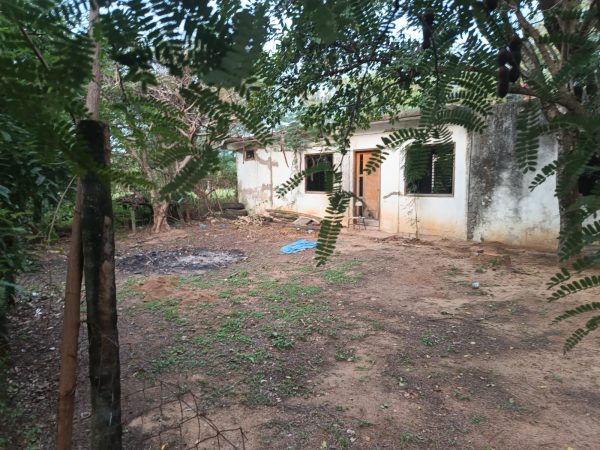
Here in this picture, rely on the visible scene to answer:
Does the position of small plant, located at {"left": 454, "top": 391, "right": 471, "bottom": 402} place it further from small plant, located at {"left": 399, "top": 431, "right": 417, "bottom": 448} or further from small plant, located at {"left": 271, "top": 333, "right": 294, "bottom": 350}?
small plant, located at {"left": 271, "top": 333, "right": 294, "bottom": 350}

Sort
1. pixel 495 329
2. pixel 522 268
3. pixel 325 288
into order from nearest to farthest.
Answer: pixel 495 329 < pixel 325 288 < pixel 522 268

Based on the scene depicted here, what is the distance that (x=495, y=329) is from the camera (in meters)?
4.11

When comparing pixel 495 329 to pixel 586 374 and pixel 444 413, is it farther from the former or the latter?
pixel 444 413

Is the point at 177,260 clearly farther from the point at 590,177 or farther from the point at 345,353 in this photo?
the point at 590,177

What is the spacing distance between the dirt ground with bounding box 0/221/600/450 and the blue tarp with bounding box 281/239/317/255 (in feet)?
5.87

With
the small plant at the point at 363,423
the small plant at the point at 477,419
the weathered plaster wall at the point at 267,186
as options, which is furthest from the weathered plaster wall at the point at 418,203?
the small plant at the point at 363,423

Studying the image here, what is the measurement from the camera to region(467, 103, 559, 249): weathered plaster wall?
716 cm

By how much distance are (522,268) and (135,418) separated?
6006 mm

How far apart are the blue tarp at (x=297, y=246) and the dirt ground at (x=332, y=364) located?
5.87ft

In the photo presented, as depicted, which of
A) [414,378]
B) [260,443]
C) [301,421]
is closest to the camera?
[260,443]

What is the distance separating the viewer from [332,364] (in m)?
3.45

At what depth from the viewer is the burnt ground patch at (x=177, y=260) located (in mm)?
6883

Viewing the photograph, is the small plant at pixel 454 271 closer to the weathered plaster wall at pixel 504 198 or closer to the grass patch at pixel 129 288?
the weathered plaster wall at pixel 504 198

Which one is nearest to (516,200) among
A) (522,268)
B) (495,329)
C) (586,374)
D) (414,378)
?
(522,268)
